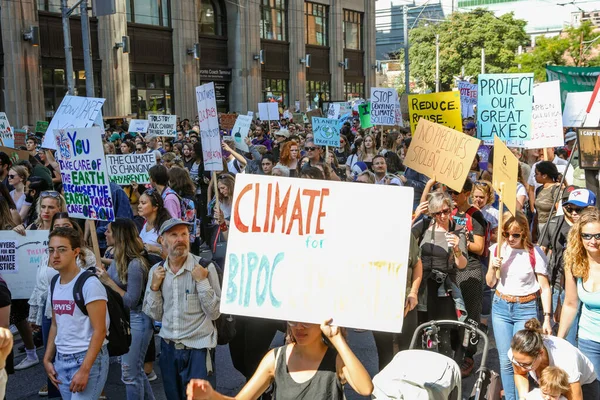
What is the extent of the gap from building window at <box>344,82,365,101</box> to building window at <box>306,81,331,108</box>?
273 centimetres

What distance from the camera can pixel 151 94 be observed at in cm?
3381

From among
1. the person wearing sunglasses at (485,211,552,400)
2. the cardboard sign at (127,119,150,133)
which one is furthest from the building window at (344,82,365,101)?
the person wearing sunglasses at (485,211,552,400)

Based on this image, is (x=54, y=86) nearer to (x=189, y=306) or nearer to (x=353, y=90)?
(x=353, y=90)

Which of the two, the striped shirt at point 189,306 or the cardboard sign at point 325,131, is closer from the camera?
the striped shirt at point 189,306

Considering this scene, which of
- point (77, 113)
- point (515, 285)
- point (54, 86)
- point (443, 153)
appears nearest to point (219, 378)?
point (515, 285)

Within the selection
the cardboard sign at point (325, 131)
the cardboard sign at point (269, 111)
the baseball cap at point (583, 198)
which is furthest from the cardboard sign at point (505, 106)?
the cardboard sign at point (269, 111)

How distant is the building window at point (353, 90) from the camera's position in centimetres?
4938

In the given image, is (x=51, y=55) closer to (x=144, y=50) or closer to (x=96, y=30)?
(x=96, y=30)

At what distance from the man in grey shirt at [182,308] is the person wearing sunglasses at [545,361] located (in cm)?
194

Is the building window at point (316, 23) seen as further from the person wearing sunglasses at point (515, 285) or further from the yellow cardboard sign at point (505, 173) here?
the person wearing sunglasses at point (515, 285)

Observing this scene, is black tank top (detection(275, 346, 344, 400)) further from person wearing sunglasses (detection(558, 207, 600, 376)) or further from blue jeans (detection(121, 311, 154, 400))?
blue jeans (detection(121, 311, 154, 400))

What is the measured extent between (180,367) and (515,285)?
2.52 m

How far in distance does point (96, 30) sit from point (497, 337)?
27.7 meters

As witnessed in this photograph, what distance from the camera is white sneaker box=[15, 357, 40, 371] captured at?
7278mm
